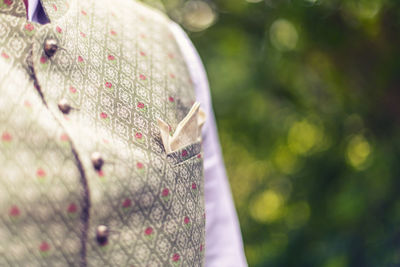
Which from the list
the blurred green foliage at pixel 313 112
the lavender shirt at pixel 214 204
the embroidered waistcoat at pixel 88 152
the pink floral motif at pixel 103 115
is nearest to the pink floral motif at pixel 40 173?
the embroidered waistcoat at pixel 88 152

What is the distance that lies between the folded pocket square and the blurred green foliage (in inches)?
38.7

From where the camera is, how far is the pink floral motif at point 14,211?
464 mm

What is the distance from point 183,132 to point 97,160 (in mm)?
151

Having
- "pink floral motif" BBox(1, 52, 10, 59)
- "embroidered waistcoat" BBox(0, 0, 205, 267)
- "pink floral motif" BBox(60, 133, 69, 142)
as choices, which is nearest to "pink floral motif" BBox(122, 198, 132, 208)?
"embroidered waistcoat" BBox(0, 0, 205, 267)

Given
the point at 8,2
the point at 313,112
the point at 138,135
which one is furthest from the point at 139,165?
the point at 313,112

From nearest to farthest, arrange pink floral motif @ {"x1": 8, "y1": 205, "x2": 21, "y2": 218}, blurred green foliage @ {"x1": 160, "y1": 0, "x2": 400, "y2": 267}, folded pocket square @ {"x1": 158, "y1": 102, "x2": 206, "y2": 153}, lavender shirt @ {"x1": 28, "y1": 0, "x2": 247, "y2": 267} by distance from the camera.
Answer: pink floral motif @ {"x1": 8, "y1": 205, "x2": 21, "y2": 218}
folded pocket square @ {"x1": 158, "y1": 102, "x2": 206, "y2": 153}
lavender shirt @ {"x1": 28, "y1": 0, "x2": 247, "y2": 267}
blurred green foliage @ {"x1": 160, "y1": 0, "x2": 400, "y2": 267}

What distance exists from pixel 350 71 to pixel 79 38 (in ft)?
4.53

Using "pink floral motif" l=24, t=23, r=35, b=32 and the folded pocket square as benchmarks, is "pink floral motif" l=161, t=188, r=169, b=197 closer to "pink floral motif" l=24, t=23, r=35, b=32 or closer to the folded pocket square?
the folded pocket square

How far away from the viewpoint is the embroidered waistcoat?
18.6 inches

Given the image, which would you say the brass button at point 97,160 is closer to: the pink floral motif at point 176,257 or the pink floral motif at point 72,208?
the pink floral motif at point 72,208

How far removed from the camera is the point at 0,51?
488mm

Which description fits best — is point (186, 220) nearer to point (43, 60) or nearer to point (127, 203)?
point (127, 203)

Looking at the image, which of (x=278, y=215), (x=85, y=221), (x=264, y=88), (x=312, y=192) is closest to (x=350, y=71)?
(x=264, y=88)

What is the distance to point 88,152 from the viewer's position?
50 centimetres
